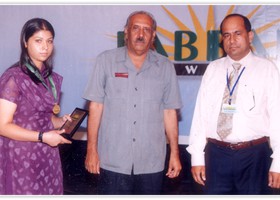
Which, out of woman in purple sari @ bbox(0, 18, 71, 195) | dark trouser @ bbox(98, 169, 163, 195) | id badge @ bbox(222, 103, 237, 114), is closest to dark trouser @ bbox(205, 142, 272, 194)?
id badge @ bbox(222, 103, 237, 114)

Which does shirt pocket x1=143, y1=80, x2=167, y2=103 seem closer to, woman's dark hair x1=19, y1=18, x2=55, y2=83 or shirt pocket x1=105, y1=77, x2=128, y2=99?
shirt pocket x1=105, y1=77, x2=128, y2=99

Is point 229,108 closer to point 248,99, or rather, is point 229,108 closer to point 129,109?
point 248,99

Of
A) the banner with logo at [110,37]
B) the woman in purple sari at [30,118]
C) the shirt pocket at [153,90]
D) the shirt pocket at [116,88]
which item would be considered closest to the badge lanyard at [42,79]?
the woman in purple sari at [30,118]

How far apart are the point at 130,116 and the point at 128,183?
443mm

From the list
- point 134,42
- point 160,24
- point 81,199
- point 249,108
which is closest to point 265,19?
point 160,24

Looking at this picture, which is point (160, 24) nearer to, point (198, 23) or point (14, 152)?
point (198, 23)

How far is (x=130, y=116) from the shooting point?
8.11 ft

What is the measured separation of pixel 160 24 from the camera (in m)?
3.83

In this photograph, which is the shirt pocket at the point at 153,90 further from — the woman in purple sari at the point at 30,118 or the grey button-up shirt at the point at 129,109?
the woman in purple sari at the point at 30,118

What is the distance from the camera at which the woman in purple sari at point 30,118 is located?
6.57 feet

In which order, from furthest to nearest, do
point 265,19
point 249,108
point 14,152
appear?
point 265,19 → point 249,108 → point 14,152

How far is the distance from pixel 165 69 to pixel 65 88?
173 cm

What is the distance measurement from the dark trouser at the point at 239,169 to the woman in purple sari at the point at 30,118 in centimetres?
101

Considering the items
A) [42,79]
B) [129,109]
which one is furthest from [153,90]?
[42,79]
